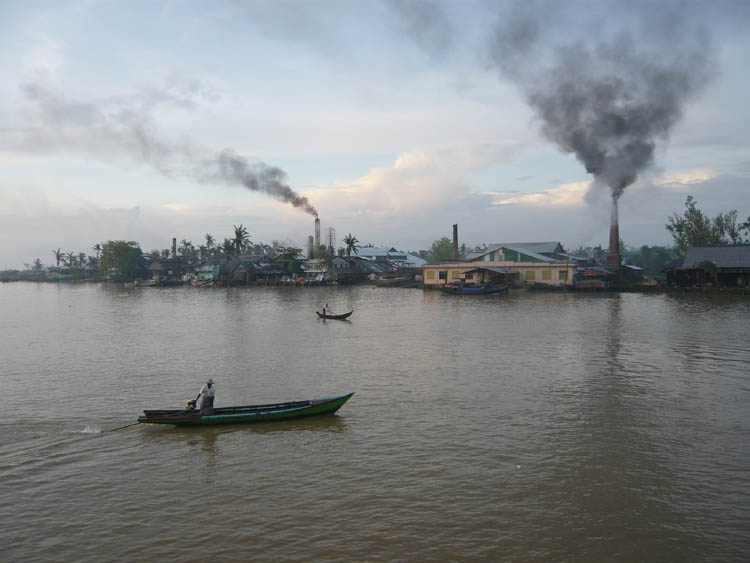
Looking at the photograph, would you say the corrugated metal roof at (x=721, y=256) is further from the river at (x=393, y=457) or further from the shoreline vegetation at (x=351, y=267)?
the river at (x=393, y=457)

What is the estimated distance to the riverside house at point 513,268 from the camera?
76312 mm

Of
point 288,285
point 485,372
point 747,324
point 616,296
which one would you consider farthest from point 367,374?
point 288,285

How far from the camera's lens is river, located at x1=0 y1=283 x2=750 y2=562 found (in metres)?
10.9

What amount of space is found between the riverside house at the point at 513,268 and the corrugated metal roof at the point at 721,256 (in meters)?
15.1

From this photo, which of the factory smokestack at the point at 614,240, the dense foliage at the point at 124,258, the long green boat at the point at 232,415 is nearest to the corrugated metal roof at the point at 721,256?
the factory smokestack at the point at 614,240

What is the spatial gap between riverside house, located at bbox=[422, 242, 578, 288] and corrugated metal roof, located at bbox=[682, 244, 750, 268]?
49.4 ft

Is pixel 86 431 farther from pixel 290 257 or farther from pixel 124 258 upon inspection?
pixel 124 258

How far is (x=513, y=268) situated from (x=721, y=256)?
2745 cm

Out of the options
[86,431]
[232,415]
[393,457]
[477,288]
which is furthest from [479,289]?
[86,431]

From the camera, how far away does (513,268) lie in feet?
263

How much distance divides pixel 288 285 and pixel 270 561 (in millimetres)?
93536

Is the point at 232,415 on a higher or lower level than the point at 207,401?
lower

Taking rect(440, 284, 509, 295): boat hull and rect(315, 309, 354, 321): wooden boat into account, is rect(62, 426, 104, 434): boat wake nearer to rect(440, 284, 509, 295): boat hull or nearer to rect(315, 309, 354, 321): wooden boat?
rect(315, 309, 354, 321): wooden boat

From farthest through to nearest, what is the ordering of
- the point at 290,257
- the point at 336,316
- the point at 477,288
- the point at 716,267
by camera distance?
the point at 290,257 → the point at 477,288 → the point at 716,267 → the point at 336,316
